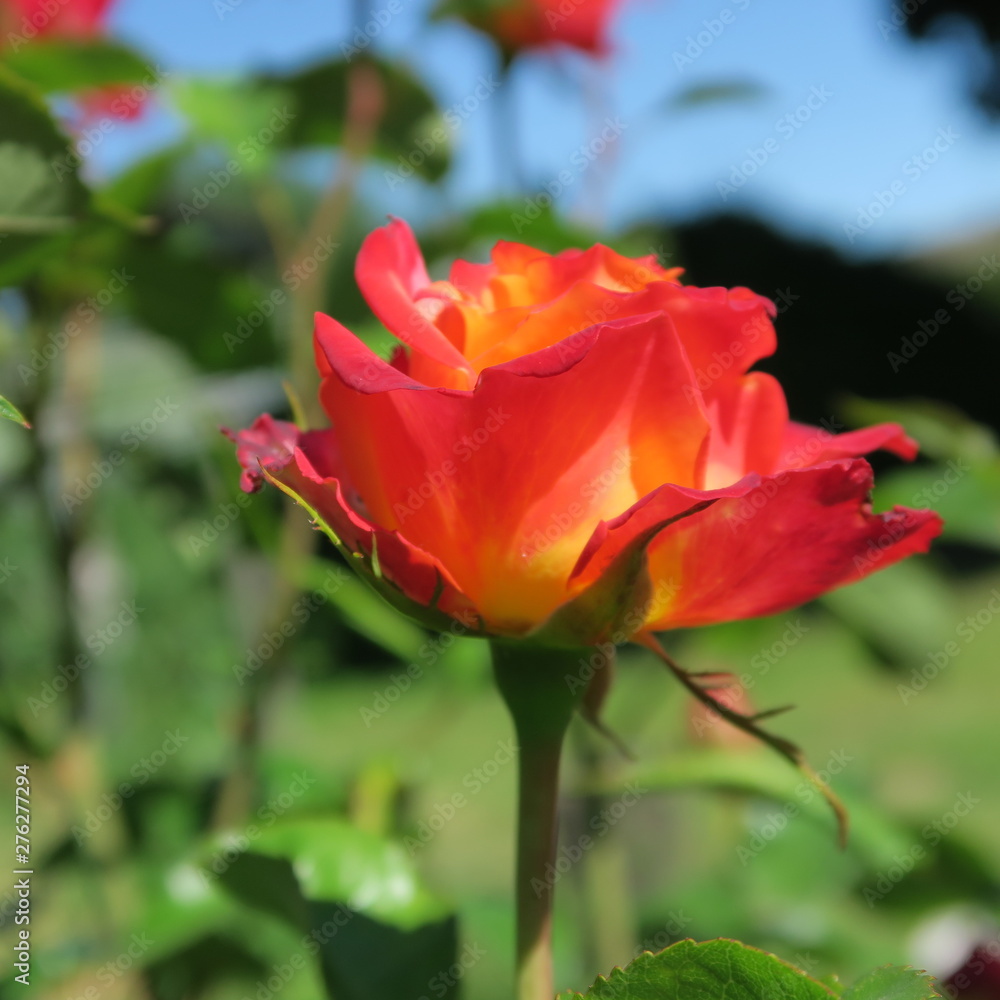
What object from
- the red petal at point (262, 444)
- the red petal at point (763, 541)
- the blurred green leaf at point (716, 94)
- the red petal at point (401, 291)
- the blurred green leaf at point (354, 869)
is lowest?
the blurred green leaf at point (354, 869)

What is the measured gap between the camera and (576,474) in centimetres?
26

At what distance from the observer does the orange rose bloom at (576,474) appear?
0.25 m

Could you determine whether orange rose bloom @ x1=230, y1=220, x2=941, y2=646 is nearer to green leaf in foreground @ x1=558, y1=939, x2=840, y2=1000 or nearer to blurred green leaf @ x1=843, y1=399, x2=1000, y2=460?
green leaf in foreground @ x1=558, y1=939, x2=840, y2=1000

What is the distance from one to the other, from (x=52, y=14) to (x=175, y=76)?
3.2 inches

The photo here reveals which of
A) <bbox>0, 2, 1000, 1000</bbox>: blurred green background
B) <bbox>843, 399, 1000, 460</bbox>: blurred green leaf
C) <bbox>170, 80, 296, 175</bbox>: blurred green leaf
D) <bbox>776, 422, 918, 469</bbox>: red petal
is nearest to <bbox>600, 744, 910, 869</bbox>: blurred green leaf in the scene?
<bbox>0, 2, 1000, 1000</bbox>: blurred green background

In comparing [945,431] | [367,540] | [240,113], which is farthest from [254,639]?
[367,540]

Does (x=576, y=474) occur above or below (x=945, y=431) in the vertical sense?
above

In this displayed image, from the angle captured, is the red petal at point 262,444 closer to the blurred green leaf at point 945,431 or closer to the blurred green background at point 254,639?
the blurred green background at point 254,639

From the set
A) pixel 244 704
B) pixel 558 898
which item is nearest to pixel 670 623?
pixel 244 704

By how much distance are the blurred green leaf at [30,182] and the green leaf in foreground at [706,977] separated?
296 mm

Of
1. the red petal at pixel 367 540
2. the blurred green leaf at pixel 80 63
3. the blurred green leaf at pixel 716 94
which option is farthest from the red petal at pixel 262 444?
the blurred green leaf at pixel 716 94

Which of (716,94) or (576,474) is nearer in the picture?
(576,474)

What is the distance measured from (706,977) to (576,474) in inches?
4.6

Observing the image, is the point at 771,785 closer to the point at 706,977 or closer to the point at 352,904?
the point at 352,904
